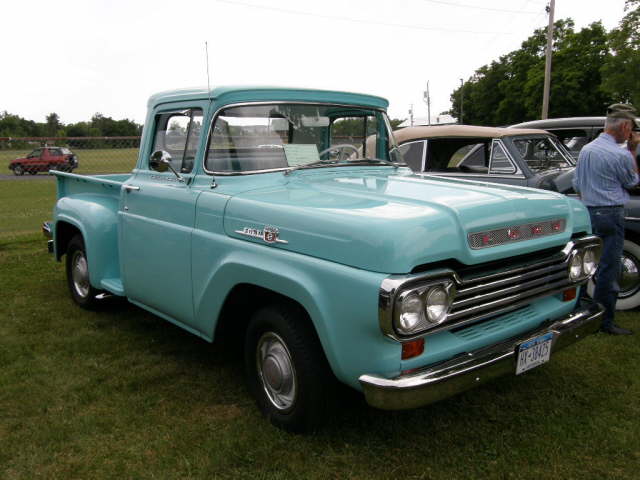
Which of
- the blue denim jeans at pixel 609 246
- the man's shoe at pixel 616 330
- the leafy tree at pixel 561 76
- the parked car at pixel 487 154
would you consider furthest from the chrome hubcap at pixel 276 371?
the leafy tree at pixel 561 76

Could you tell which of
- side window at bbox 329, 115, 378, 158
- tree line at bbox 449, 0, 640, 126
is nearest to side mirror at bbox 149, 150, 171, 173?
side window at bbox 329, 115, 378, 158

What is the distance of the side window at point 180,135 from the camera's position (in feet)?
12.4

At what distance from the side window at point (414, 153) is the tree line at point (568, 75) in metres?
32.7

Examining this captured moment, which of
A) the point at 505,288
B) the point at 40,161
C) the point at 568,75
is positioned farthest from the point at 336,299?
the point at 568,75

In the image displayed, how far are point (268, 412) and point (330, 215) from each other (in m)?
1.30

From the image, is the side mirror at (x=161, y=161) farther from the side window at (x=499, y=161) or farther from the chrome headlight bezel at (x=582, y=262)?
the side window at (x=499, y=161)

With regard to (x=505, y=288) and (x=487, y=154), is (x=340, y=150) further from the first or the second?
(x=487, y=154)

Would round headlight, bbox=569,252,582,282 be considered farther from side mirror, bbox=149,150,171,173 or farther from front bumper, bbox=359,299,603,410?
side mirror, bbox=149,150,171,173

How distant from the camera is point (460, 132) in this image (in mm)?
7746

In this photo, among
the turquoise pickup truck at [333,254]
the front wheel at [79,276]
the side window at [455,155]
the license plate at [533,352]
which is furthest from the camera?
the side window at [455,155]

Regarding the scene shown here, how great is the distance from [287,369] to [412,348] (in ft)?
2.75

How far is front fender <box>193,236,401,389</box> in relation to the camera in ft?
7.89

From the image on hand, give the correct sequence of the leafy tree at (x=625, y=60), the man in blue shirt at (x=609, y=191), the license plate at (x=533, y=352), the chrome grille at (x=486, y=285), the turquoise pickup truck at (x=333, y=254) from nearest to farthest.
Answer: the chrome grille at (x=486, y=285), the turquoise pickup truck at (x=333, y=254), the license plate at (x=533, y=352), the man in blue shirt at (x=609, y=191), the leafy tree at (x=625, y=60)

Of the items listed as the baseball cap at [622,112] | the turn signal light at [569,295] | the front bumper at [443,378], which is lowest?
the front bumper at [443,378]
